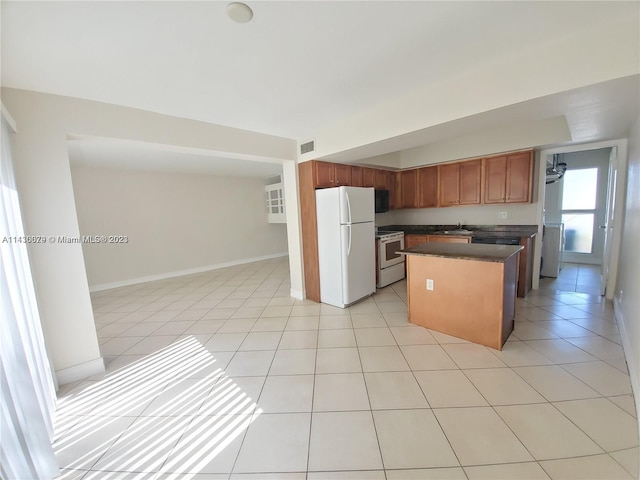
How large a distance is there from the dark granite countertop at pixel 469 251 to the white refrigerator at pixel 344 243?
830 millimetres

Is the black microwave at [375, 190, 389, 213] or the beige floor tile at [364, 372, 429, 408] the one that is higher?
the black microwave at [375, 190, 389, 213]

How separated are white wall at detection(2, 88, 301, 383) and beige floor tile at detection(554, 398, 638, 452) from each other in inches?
146

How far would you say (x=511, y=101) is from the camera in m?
1.82

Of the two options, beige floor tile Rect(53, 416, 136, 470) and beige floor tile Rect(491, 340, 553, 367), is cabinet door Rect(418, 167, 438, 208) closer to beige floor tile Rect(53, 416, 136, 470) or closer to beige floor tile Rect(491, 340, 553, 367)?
beige floor tile Rect(491, 340, 553, 367)

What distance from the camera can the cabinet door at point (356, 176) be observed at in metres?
4.13

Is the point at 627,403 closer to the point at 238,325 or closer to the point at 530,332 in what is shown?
the point at 530,332

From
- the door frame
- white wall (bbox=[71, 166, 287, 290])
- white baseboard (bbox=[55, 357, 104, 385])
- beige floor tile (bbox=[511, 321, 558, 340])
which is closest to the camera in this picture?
white baseboard (bbox=[55, 357, 104, 385])

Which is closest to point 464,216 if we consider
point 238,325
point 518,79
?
point 518,79

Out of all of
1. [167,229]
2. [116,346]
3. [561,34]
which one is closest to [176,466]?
[116,346]

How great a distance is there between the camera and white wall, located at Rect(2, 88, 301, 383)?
192cm

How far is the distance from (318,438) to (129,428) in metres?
1.29

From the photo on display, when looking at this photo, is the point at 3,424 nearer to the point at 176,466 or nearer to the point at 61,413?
the point at 176,466

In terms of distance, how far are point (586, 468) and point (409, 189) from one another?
14.2 feet

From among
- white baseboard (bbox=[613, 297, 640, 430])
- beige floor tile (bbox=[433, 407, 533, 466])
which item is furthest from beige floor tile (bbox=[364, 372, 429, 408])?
white baseboard (bbox=[613, 297, 640, 430])
